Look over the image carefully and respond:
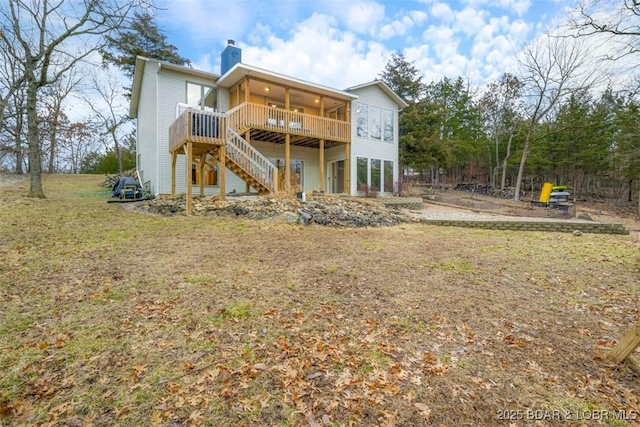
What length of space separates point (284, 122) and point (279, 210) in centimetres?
550

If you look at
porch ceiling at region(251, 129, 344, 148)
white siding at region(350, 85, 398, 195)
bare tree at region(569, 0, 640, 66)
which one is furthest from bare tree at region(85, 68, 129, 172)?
bare tree at region(569, 0, 640, 66)

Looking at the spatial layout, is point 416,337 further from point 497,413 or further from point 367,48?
point 367,48

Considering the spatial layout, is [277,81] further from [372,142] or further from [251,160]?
[372,142]

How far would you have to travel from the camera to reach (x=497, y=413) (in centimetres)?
221

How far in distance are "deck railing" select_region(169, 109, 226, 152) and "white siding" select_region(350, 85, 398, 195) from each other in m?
7.96

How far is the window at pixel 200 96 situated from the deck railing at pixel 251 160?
3.82 m

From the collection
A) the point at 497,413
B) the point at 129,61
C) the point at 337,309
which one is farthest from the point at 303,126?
the point at 129,61

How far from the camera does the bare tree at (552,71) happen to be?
20828mm

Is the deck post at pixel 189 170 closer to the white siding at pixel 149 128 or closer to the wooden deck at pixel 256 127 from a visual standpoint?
the wooden deck at pixel 256 127

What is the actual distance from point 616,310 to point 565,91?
974 inches

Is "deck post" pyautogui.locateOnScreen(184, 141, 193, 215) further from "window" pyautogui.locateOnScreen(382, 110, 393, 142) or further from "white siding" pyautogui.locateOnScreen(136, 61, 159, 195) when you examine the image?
"window" pyautogui.locateOnScreen(382, 110, 393, 142)

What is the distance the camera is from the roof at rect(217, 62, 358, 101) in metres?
12.0

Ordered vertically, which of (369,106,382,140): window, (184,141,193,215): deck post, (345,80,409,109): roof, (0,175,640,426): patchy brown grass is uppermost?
(345,80,409,109): roof

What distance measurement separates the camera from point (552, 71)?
2170 cm
